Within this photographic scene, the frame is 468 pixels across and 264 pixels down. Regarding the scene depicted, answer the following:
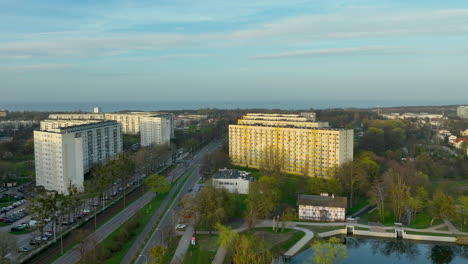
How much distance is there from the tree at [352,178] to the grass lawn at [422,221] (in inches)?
204

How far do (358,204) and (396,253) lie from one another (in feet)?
28.2

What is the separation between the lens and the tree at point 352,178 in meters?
33.4

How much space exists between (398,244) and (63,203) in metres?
22.1

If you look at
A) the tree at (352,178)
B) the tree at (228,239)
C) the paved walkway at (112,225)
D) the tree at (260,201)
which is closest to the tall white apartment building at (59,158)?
the paved walkway at (112,225)

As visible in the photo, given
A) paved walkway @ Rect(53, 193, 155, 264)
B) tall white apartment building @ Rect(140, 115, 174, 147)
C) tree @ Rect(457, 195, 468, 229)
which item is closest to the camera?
paved walkway @ Rect(53, 193, 155, 264)

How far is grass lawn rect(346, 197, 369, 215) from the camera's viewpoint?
102 feet

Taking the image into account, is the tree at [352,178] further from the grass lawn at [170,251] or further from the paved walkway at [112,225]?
the paved walkway at [112,225]

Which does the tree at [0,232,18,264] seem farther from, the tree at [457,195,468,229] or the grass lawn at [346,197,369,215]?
the tree at [457,195,468,229]

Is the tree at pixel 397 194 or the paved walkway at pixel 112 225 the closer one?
the paved walkway at pixel 112 225

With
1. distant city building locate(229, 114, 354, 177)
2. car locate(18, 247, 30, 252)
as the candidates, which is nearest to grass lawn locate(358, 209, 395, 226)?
distant city building locate(229, 114, 354, 177)

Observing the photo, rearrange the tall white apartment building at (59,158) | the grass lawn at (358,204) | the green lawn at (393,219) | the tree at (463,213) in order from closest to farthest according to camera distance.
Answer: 1. the tree at (463,213)
2. the green lawn at (393,219)
3. the grass lawn at (358,204)
4. the tall white apartment building at (59,158)

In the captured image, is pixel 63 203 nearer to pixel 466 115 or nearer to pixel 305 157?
pixel 305 157

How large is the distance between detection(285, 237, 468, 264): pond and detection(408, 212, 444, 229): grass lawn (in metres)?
2.28

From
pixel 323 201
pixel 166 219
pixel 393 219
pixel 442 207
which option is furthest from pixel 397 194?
pixel 166 219
